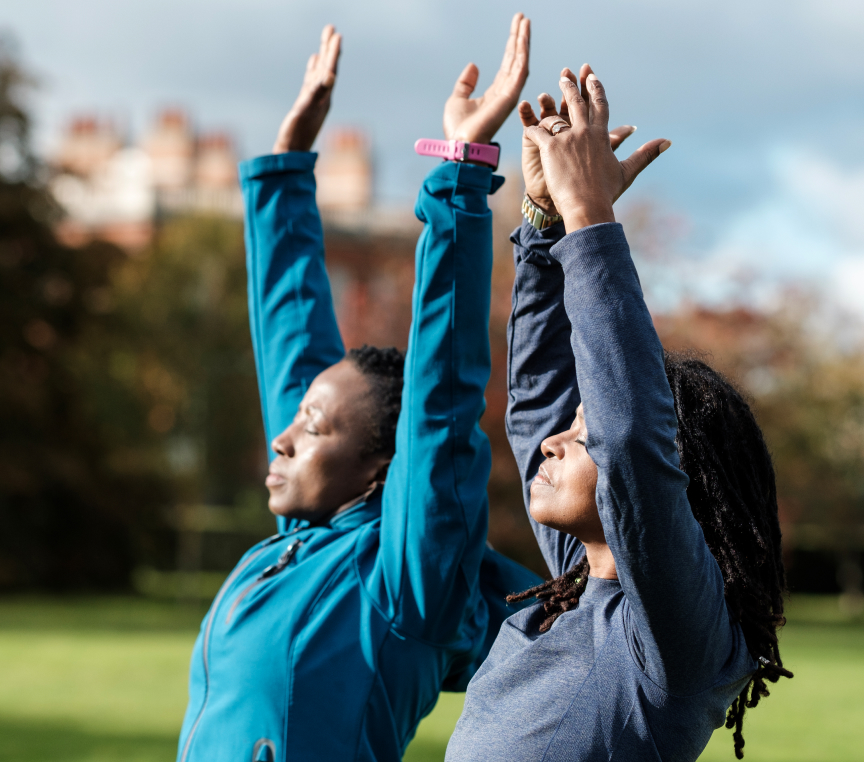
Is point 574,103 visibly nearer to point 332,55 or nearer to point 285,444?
point 285,444

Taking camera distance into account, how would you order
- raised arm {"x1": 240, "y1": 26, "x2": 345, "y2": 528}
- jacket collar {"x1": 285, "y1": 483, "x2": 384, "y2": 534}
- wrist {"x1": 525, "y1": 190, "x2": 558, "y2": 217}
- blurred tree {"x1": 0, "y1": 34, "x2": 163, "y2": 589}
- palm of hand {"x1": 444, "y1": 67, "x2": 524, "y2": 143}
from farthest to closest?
blurred tree {"x1": 0, "y1": 34, "x2": 163, "y2": 589} → raised arm {"x1": 240, "y1": 26, "x2": 345, "y2": 528} → jacket collar {"x1": 285, "y1": 483, "x2": 384, "y2": 534} → palm of hand {"x1": 444, "y1": 67, "x2": 524, "y2": 143} → wrist {"x1": 525, "y1": 190, "x2": 558, "y2": 217}

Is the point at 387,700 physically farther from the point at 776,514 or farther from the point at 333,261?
the point at 333,261

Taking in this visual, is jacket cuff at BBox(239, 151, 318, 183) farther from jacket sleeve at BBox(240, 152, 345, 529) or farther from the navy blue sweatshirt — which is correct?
the navy blue sweatshirt

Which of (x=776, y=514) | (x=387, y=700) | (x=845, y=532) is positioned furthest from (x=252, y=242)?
(x=845, y=532)

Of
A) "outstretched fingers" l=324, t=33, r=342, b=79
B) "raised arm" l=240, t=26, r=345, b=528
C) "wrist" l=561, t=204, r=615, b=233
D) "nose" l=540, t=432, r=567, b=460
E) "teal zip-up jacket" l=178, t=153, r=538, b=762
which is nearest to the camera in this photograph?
"wrist" l=561, t=204, r=615, b=233

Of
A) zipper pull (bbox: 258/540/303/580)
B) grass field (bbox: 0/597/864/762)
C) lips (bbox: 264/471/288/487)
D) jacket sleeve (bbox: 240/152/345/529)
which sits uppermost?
jacket sleeve (bbox: 240/152/345/529)

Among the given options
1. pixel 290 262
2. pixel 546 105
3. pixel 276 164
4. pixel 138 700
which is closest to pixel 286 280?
pixel 290 262

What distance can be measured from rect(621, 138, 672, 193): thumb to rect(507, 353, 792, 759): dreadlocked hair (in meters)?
0.37

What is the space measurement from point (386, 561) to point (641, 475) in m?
0.90

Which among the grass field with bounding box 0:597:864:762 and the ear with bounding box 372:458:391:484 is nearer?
the ear with bounding box 372:458:391:484

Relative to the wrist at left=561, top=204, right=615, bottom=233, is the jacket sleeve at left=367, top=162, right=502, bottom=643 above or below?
below

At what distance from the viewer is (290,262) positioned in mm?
3002

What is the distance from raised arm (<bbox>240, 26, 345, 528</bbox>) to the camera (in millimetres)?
2916

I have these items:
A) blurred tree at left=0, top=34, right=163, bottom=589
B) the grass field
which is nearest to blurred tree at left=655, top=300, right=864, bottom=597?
the grass field
